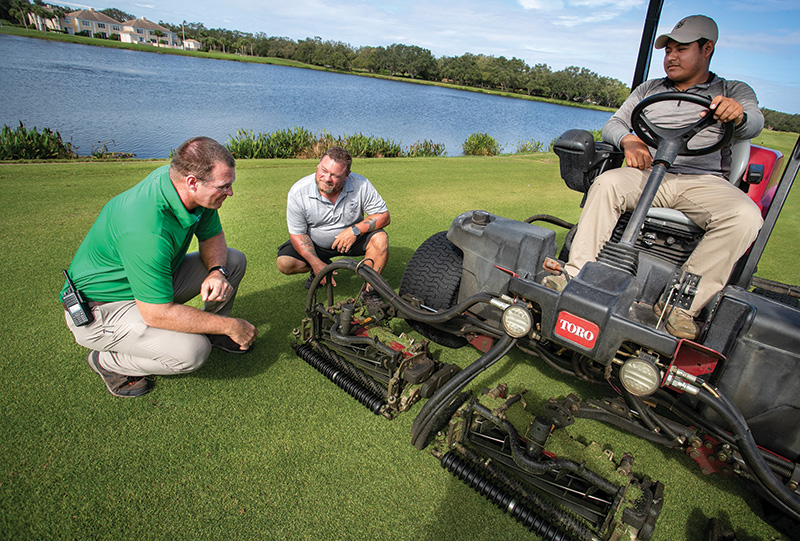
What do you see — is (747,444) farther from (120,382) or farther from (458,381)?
(120,382)

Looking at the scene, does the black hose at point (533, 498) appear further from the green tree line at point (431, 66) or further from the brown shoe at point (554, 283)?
the green tree line at point (431, 66)

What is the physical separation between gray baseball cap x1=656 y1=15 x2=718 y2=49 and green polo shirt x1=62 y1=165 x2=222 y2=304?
10.5 ft

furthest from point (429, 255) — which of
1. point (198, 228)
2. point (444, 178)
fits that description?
point (444, 178)

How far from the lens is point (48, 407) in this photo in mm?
2312

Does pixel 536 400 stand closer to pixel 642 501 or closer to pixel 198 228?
pixel 642 501

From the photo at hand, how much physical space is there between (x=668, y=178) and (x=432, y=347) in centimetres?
199

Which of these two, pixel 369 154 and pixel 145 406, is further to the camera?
pixel 369 154

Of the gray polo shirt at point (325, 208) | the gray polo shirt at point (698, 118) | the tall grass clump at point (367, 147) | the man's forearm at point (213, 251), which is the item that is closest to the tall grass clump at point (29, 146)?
the tall grass clump at point (367, 147)

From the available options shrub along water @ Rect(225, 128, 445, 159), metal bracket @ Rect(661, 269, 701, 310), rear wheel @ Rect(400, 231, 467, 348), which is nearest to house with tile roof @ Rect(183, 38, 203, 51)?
shrub along water @ Rect(225, 128, 445, 159)

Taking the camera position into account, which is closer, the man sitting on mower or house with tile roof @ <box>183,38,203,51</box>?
the man sitting on mower

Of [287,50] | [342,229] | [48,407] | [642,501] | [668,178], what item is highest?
[287,50]

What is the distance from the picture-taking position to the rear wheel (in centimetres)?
297

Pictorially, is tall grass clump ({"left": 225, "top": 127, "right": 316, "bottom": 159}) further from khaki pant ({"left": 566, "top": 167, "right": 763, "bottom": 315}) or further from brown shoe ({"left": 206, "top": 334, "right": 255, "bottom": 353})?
khaki pant ({"left": 566, "top": 167, "right": 763, "bottom": 315})

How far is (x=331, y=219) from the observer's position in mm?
3756
